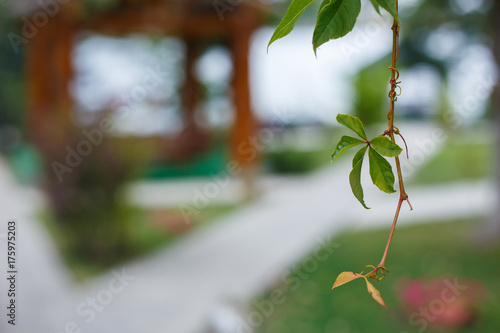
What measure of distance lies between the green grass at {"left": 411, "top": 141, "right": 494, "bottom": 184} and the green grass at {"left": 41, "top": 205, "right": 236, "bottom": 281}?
15.9ft

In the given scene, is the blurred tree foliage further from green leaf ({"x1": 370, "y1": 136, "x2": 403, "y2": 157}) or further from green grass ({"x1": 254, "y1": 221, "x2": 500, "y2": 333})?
green leaf ({"x1": 370, "y1": 136, "x2": 403, "y2": 157})

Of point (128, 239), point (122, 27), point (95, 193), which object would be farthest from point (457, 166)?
point (95, 193)

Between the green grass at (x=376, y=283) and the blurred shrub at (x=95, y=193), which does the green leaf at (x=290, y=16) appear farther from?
the blurred shrub at (x=95, y=193)

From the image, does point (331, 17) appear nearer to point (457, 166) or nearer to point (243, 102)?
point (243, 102)

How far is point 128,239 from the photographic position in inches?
208

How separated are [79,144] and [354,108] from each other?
913 centimetres

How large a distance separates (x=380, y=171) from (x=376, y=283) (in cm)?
346

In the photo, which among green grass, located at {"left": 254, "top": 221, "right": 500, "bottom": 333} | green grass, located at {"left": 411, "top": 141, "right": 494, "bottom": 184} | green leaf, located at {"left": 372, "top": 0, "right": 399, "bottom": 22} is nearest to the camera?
green leaf, located at {"left": 372, "top": 0, "right": 399, "bottom": 22}

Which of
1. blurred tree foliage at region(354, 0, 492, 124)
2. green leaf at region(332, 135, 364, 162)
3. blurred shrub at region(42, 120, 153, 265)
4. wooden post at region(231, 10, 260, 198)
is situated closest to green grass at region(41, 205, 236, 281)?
blurred shrub at region(42, 120, 153, 265)

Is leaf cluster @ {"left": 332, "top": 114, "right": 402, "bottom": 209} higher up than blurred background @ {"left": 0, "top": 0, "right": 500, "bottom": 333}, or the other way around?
leaf cluster @ {"left": 332, "top": 114, "right": 402, "bottom": 209}

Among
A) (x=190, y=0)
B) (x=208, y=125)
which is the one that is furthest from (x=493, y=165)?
(x=208, y=125)

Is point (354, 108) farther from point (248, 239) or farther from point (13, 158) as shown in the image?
point (248, 239)

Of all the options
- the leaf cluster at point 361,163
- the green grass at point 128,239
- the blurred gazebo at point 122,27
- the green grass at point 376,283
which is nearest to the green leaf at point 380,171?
the leaf cluster at point 361,163

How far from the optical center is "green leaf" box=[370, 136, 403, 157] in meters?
0.40
